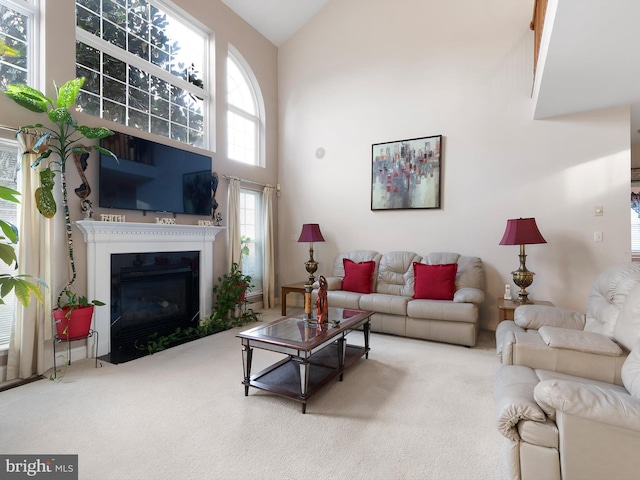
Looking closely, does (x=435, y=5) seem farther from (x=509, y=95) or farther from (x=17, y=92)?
(x=17, y=92)

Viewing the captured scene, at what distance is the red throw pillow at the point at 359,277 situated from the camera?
4.52 meters

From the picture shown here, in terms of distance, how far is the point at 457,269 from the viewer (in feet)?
13.7

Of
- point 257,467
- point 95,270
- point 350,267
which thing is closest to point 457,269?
point 350,267

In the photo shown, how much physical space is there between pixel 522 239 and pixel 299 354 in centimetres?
273

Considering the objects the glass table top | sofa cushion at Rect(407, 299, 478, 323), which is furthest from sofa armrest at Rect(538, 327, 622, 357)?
sofa cushion at Rect(407, 299, 478, 323)

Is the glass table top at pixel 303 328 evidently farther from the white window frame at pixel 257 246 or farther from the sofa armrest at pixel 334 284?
the white window frame at pixel 257 246

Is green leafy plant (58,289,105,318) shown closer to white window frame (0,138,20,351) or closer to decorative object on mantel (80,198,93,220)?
white window frame (0,138,20,351)

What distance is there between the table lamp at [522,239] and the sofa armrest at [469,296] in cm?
42

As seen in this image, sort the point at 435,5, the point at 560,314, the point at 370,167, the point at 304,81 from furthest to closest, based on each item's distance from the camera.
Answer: the point at 304,81, the point at 370,167, the point at 435,5, the point at 560,314

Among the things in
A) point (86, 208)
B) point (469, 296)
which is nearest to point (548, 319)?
point (469, 296)

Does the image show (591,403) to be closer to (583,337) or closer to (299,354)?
(583,337)

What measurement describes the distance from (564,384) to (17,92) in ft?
12.8

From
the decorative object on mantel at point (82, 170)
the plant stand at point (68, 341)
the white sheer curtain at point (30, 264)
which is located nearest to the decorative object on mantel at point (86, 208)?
the decorative object on mantel at point (82, 170)

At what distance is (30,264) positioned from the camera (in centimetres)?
278
